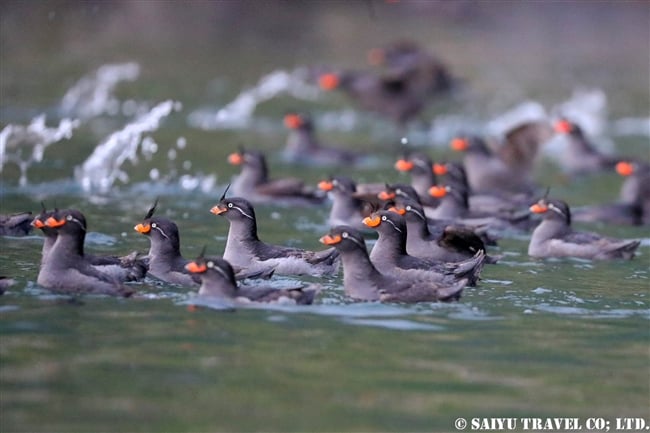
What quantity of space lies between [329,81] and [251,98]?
13.2 feet

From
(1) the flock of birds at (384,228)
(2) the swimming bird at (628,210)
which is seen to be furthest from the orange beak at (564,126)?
(2) the swimming bird at (628,210)

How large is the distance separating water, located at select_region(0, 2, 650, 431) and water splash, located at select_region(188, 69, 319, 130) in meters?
0.09

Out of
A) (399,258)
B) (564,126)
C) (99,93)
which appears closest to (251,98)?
(99,93)

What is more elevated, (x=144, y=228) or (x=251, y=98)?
(x=251, y=98)

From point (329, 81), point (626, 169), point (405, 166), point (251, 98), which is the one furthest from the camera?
point (251, 98)

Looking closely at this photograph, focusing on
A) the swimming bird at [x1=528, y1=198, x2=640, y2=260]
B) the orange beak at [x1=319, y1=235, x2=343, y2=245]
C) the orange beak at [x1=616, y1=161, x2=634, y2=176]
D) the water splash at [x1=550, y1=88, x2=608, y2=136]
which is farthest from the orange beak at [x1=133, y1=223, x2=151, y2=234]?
the water splash at [x1=550, y1=88, x2=608, y2=136]

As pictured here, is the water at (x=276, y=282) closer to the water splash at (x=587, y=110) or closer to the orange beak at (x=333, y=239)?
the water splash at (x=587, y=110)

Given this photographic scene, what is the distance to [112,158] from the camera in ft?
72.1

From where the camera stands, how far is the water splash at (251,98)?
28.5m

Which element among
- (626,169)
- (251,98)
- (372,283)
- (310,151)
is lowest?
(372,283)

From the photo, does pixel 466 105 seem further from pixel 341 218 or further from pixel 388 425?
pixel 388 425

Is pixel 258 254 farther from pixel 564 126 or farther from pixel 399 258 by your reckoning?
pixel 564 126

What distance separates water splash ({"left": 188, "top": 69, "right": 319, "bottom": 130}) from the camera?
1121 inches

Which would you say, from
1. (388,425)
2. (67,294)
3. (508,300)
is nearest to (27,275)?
(67,294)
